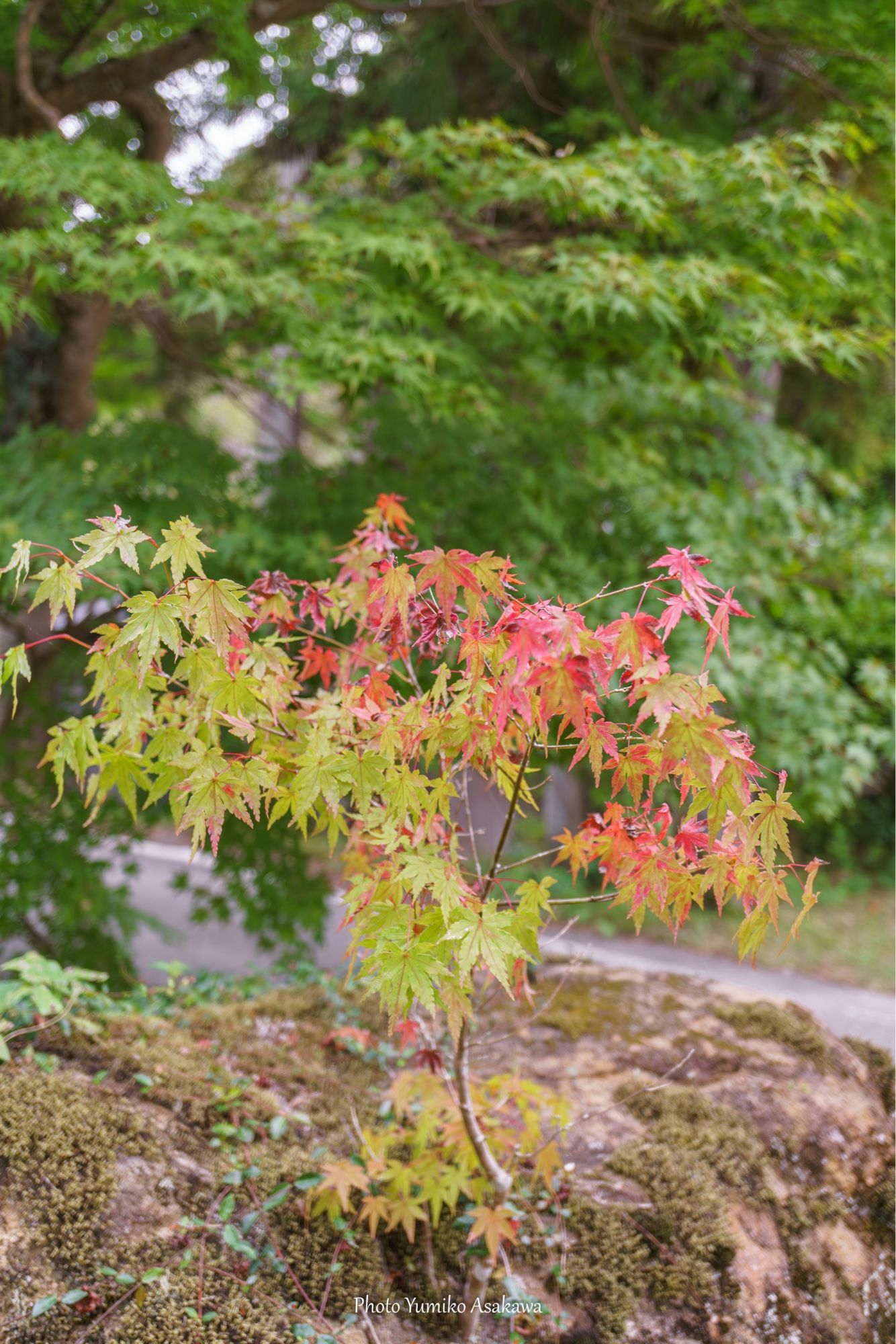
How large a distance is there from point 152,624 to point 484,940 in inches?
32.0

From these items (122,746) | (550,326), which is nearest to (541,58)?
(550,326)

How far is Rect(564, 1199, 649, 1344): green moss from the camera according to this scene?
2244 millimetres

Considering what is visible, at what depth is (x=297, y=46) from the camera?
19.4 ft

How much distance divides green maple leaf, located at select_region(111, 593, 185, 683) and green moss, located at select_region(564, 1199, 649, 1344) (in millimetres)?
1979

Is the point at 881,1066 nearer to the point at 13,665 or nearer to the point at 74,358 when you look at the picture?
the point at 13,665

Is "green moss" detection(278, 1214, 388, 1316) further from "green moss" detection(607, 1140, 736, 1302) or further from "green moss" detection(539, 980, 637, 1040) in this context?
"green moss" detection(539, 980, 637, 1040)

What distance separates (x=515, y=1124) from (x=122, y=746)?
1802 mm

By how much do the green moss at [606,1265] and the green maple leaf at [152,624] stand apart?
1.98 m

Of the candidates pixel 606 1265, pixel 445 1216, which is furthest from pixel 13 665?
pixel 606 1265

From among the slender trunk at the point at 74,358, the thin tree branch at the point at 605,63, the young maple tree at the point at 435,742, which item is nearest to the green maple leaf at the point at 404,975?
the young maple tree at the point at 435,742

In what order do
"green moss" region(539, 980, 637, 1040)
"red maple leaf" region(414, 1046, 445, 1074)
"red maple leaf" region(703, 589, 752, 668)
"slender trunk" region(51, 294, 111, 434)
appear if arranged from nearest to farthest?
"red maple leaf" region(703, 589, 752, 668) → "red maple leaf" region(414, 1046, 445, 1074) → "green moss" region(539, 980, 637, 1040) → "slender trunk" region(51, 294, 111, 434)

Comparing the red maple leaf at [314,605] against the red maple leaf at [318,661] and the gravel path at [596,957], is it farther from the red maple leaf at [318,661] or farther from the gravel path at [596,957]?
the gravel path at [596,957]

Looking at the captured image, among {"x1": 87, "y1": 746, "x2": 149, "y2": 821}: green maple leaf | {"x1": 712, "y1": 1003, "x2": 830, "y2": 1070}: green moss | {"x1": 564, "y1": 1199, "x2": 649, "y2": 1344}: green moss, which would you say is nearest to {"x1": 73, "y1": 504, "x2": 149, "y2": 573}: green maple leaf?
{"x1": 87, "y1": 746, "x2": 149, "y2": 821}: green maple leaf

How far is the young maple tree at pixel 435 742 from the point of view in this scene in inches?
58.7
